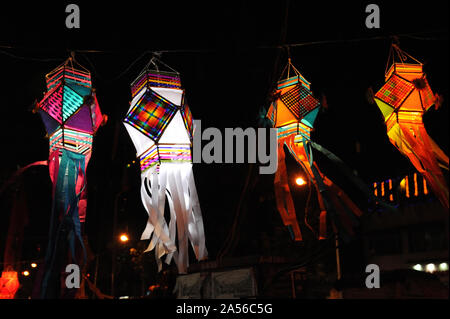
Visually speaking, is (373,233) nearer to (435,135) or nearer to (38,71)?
(435,135)

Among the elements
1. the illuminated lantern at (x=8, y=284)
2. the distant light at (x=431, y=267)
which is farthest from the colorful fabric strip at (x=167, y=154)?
the distant light at (x=431, y=267)

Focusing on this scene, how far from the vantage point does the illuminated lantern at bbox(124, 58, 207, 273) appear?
3.03 meters

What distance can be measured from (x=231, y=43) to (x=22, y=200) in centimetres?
308

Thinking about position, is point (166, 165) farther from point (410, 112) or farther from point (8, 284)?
point (8, 284)

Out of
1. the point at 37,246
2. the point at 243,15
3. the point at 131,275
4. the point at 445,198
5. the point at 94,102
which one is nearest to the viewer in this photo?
the point at 445,198

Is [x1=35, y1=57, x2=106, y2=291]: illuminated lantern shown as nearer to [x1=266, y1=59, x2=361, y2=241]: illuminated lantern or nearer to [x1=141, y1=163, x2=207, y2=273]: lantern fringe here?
[x1=141, y1=163, x2=207, y2=273]: lantern fringe

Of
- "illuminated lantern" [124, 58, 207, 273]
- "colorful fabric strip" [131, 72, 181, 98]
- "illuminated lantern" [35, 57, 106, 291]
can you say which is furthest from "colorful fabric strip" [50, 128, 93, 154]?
"colorful fabric strip" [131, 72, 181, 98]

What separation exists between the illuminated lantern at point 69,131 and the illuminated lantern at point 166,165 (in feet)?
1.35

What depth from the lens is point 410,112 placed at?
3436 millimetres

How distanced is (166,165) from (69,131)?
811mm

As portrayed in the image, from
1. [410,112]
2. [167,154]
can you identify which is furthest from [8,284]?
[410,112]

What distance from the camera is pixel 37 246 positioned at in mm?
12828

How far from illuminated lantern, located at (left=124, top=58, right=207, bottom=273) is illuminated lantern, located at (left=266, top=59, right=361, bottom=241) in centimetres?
72
